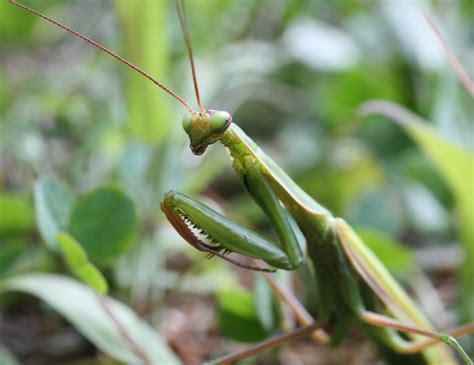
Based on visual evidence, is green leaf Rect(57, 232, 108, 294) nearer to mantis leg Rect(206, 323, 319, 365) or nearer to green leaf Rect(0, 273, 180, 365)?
green leaf Rect(0, 273, 180, 365)

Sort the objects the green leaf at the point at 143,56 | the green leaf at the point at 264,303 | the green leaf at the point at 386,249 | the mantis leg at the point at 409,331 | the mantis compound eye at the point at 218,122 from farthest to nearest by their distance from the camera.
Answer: the green leaf at the point at 143,56, the green leaf at the point at 386,249, the green leaf at the point at 264,303, the mantis leg at the point at 409,331, the mantis compound eye at the point at 218,122

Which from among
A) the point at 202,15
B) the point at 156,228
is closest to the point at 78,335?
the point at 156,228

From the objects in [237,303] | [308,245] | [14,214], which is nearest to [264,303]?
[237,303]

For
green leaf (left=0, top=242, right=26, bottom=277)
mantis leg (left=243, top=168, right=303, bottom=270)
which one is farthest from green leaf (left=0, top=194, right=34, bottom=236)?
mantis leg (left=243, top=168, right=303, bottom=270)

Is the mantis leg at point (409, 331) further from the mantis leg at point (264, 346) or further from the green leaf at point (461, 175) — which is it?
the green leaf at point (461, 175)

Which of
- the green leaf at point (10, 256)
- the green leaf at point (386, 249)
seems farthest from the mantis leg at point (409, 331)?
the green leaf at point (10, 256)

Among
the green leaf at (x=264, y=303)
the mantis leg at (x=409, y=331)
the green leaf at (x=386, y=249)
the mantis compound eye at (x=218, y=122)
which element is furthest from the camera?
the green leaf at (x=386, y=249)

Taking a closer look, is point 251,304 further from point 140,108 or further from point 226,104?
point 226,104
